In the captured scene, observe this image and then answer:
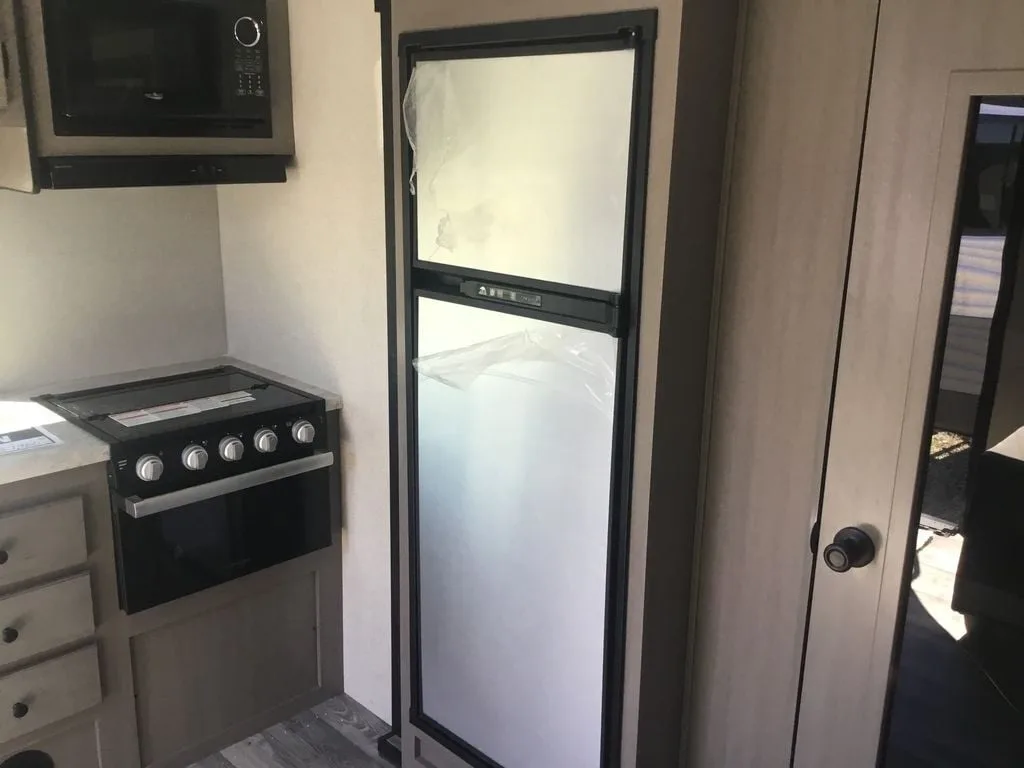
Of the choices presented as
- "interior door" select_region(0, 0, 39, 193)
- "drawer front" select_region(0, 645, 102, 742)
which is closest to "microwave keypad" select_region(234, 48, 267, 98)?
"interior door" select_region(0, 0, 39, 193)

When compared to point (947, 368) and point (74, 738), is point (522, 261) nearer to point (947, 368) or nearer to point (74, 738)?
point (947, 368)

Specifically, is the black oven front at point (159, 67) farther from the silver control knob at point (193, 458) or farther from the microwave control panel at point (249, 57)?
the silver control knob at point (193, 458)

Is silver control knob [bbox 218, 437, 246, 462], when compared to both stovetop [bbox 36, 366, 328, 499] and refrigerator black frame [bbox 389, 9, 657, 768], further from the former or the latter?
refrigerator black frame [bbox 389, 9, 657, 768]

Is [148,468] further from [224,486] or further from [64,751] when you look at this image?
[64,751]

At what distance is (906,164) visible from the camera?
1266mm

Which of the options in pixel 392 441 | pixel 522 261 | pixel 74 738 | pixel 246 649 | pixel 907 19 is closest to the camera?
pixel 907 19

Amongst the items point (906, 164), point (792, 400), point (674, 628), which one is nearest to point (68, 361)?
point (674, 628)

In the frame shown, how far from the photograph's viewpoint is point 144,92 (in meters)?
1.99

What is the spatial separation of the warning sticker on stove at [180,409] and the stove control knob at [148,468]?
0.38ft

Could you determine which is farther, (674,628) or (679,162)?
(674,628)

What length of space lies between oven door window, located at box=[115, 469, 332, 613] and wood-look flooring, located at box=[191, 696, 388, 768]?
0.50 meters

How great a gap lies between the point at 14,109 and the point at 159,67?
332 mm

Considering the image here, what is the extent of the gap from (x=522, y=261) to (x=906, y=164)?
0.65 meters

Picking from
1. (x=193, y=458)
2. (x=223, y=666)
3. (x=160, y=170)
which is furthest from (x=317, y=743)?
(x=160, y=170)
